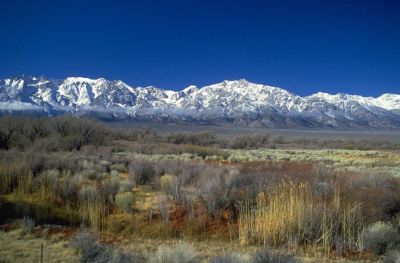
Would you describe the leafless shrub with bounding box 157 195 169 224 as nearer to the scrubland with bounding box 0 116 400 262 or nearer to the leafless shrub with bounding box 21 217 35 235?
the scrubland with bounding box 0 116 400 262

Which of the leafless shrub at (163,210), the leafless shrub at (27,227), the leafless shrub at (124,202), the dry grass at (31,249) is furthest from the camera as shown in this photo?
the leafless shrub at (124,202)

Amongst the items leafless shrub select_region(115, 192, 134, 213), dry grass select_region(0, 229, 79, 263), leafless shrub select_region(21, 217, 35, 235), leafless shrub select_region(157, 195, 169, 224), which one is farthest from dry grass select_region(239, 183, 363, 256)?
leafless shrub select_region(21, 217, 35, 235)

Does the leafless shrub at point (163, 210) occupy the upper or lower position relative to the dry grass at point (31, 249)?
upper

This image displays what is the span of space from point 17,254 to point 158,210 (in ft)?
17.0

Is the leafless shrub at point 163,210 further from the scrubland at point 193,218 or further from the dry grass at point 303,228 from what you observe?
the dry grass at point 303,228

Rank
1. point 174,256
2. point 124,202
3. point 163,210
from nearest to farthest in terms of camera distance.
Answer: point 174,256, point 163,210, point 124,202

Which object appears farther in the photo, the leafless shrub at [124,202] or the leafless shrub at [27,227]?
the leafless shrub at [124,202]

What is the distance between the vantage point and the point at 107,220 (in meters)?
12.6

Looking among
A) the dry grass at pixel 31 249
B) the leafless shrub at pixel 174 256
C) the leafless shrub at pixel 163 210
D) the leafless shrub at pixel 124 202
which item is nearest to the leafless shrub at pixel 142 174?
the leafless shrub at pixel 124 202

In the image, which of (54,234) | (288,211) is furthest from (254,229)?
(54,234)

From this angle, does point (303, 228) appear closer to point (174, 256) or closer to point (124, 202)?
point (174, 256)

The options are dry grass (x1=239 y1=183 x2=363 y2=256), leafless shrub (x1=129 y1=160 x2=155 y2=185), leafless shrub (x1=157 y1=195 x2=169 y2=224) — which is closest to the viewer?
dry grass (x1=239 y1=183 x2=363 y2=256)

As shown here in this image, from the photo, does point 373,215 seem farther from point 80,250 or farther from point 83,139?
point 83,139

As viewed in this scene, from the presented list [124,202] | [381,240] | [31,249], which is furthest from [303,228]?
[31,249]
